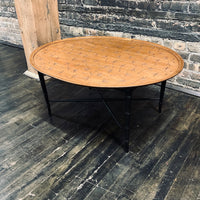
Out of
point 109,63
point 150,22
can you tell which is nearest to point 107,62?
point 109,63

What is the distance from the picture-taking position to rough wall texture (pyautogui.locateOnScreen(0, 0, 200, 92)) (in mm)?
2119

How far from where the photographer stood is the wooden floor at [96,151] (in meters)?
1.39

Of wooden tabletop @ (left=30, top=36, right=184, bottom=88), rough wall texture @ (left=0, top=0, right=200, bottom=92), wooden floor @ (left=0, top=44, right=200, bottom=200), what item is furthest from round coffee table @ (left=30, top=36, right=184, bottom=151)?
rough wall texture @ (left=0, top=0, right=200, bottom=92)

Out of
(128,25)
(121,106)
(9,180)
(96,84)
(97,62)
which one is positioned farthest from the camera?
(128,25)

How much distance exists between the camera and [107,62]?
168 centimetres

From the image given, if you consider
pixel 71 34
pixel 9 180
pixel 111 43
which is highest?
pixel 111 43

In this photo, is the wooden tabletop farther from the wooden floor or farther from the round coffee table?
the wooden floor

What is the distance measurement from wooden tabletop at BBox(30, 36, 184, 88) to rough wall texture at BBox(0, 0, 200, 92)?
0.47 m

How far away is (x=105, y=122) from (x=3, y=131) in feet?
3.28

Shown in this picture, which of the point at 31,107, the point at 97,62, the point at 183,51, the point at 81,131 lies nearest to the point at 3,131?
the point at 31,107

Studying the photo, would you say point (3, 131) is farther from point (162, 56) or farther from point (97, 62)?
point (162, 56)

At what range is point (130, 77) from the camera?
1.43 metres

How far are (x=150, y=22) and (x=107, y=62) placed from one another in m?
1.05

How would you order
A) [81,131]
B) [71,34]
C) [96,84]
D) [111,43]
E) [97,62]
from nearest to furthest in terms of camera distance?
[96,84]
[97,62]
[81,131]
[111,43]
[71,34]
